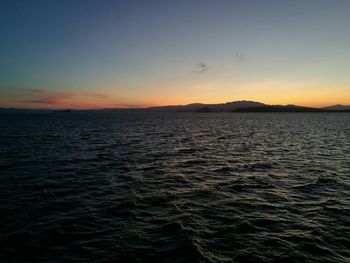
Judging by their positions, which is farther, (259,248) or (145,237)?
(145,237)

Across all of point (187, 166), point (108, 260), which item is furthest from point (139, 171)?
point (108, 260)

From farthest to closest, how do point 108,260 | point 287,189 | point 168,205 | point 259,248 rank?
point 287,189 < point 168,205 < point 259,248 < point 108,260

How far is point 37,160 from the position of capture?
29938 mm

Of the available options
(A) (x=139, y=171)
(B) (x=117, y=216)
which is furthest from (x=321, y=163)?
(B) (x=117, y=216)

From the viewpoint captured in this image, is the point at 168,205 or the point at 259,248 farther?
the point at 168,205

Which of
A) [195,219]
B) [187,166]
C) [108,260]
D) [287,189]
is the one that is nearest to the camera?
[108,260]

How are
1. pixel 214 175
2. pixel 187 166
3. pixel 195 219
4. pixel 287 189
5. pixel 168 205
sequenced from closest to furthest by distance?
pixel 195 219 < pixel 168 205 < pixel 287 189 < pixel 214 175 < pixel 187 166

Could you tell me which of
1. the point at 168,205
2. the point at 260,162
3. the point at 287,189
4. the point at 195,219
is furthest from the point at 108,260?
the point at 260,162

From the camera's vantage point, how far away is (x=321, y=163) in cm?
2948

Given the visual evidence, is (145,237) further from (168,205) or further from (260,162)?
(260,162)

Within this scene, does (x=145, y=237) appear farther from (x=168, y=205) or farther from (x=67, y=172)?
(x=67, y=172)

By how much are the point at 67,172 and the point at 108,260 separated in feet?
51.6

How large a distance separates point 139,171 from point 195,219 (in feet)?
38.5

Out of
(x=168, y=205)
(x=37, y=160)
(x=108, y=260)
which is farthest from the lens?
(x=37, y=160)
